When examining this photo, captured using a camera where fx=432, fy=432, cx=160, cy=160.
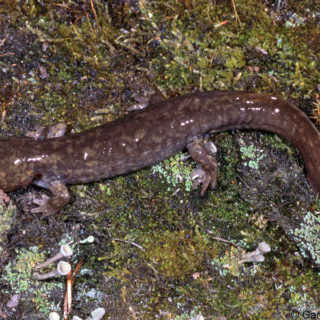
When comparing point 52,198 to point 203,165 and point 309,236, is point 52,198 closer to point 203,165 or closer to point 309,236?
point 203,165

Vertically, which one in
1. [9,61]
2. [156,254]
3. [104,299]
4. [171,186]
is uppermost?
[9,61]

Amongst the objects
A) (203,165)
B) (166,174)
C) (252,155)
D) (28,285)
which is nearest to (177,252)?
(166,174)

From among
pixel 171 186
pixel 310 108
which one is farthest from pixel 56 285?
pixel 310 108

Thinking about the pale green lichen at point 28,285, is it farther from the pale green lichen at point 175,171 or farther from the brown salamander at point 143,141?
the pale green lichen at point 175,171

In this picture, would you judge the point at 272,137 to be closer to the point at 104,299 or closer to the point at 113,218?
the point at 113,218

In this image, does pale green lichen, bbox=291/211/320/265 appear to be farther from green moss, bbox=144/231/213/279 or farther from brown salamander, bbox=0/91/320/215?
green moss, bbox=144/231/213/279

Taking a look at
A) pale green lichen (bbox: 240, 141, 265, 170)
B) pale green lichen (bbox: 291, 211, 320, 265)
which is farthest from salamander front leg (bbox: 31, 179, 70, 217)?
pale green lichen (bbox: 291, 211, 320, 265)
